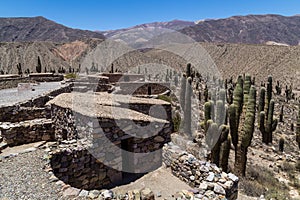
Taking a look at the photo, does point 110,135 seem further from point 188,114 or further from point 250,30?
point 250,30

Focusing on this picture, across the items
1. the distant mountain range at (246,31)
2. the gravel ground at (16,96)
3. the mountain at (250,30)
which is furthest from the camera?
the mountain at (250,30)

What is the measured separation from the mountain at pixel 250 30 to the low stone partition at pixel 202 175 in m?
143

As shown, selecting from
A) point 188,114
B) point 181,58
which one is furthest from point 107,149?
point 181,58

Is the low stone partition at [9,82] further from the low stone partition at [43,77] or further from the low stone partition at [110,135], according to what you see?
the low stone partition at [110,135]

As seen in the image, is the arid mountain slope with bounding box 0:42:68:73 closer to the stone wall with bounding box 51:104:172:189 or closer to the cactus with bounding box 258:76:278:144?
the cactus with bounding box 258:76:278:144

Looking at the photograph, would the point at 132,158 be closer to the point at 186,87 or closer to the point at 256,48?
the point at 186,87

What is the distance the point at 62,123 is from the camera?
7547 millimetres

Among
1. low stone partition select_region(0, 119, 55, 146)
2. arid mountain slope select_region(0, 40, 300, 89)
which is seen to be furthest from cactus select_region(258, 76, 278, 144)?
arid mountain slope select_region(0, 40, 300, 89)

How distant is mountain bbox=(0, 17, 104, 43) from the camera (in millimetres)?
125000

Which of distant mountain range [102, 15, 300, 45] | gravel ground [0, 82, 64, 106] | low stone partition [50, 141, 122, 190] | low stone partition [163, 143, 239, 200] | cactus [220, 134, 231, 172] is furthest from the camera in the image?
distant mountain range [102, 15, 300, 45]

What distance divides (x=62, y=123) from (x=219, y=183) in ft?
16.3

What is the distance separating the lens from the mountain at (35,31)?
12500 cm

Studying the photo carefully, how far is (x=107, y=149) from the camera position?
623 centimetres

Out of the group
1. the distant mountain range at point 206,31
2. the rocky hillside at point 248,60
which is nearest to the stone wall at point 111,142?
the rocky hillside at point 248,60
